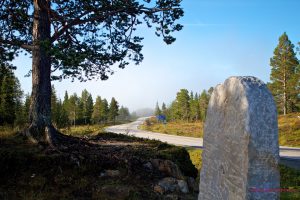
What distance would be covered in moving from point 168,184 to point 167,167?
736 mm

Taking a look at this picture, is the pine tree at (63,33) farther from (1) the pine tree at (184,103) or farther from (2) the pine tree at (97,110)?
(2) the pine tree at (97,110)

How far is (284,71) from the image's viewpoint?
45219 millimetres

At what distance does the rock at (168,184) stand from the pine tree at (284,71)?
40.5 metres

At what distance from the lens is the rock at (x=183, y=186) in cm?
767

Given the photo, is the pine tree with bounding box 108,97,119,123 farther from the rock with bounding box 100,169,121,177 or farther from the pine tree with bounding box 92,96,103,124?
the rock with bounding box 100,169,121,177

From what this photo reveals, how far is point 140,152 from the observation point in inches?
351

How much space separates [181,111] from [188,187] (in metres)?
75.1

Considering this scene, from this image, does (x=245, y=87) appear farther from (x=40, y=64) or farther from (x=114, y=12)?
(x=40, y=64)

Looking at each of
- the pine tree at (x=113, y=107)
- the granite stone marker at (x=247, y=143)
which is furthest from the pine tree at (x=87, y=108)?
the granite stone marker at (x=247, y=143)

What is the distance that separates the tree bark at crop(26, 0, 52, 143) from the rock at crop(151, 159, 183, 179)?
12.1 feet

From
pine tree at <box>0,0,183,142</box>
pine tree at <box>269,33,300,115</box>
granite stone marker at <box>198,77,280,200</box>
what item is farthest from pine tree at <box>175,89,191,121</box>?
granite stone marker at <box>198,77,280,200</box>

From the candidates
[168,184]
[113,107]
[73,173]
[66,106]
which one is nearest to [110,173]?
[73,173]

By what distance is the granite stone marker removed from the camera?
3.52 meters

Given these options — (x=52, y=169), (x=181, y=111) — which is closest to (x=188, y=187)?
(x=52, y=169)
